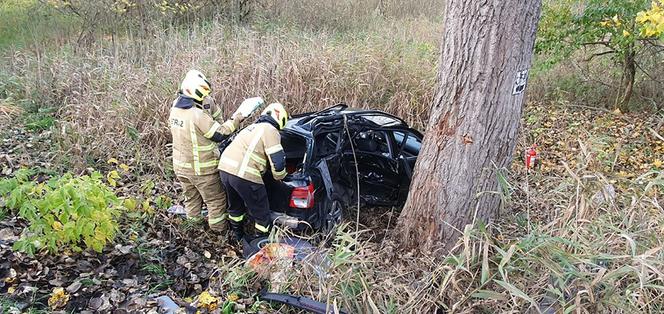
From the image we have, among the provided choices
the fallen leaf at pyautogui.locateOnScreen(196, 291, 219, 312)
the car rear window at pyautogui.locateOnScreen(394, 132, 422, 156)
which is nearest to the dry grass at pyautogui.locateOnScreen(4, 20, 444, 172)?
the car rear window at pyautogui.locateOnScreen(394, 132, 422, 156)

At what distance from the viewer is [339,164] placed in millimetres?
4898

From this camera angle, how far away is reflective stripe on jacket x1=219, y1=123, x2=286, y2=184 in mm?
4461

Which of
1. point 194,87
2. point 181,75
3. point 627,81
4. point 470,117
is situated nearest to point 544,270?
point 470,117

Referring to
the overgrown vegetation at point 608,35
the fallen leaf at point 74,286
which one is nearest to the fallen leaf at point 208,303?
the fallen leaf at point 74,286

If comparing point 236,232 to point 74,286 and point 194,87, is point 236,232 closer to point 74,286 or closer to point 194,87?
point 194,87

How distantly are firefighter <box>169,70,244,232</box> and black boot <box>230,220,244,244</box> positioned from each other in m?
0.15

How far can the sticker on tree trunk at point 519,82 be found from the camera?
354 cm

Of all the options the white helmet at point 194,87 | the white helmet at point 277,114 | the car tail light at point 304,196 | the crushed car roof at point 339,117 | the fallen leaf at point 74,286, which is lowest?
the fallen leaf at point 74,286

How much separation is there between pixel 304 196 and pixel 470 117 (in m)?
1.70

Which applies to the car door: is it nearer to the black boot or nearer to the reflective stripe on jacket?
the reflective stripe on jacket

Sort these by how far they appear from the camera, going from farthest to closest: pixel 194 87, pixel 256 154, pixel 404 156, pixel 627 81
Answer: pixel 627 81
pixel 404 156
pixel 194 87
pixel 256 154

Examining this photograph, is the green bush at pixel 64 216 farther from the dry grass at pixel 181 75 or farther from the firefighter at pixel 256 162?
the dry grass at pixel 181 75

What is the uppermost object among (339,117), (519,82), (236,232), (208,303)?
(519,82)

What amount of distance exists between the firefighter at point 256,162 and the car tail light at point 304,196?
0.21 meters
